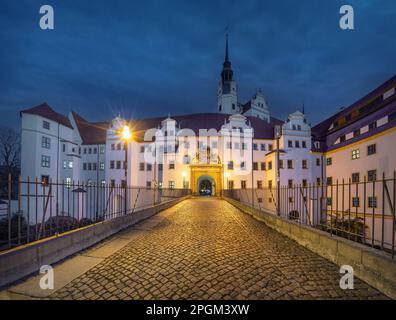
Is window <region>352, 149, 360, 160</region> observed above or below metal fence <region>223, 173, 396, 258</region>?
above

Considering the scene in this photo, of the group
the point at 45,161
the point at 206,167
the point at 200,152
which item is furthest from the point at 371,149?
the point at 45,161

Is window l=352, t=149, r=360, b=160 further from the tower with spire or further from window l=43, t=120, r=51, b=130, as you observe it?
window l=43, t=120, r=51, b=130

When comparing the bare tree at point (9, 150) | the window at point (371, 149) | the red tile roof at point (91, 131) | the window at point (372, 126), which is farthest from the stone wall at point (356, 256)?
the bare tree at point (9, 150)

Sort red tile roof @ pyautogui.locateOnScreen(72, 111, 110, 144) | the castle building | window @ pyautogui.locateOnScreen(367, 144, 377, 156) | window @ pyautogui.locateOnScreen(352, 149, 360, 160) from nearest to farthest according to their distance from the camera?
1. window @ pyautogui.locateOnScreen(367, 144, 377, 156)
2. window @ pyautogui.locateOnScreen(352, 149, 360, 160)
3. the castle building
4. red tile roof @ pyautogui.locateOnScreen(72, 111, 110, 144)

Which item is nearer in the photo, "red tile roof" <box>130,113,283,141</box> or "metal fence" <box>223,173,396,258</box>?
"metal fence" <box>223,173,396,258</box>

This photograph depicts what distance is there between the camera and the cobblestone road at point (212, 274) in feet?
10.3

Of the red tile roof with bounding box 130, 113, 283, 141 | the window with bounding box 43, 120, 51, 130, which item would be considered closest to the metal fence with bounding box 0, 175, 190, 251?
the window with bounding box 43, 120, 51, 130

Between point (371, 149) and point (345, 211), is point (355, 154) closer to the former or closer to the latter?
point (371, 149)

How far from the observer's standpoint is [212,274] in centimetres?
377

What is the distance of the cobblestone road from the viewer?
3.15 metres

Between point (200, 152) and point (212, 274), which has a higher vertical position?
point (200, 152)

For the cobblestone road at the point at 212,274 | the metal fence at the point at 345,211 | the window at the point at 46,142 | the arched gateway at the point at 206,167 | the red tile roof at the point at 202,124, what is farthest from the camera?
the red tile roof at the point at 202,124

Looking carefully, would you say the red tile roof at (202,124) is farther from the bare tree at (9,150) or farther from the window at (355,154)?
the bare tree at (9,150)
